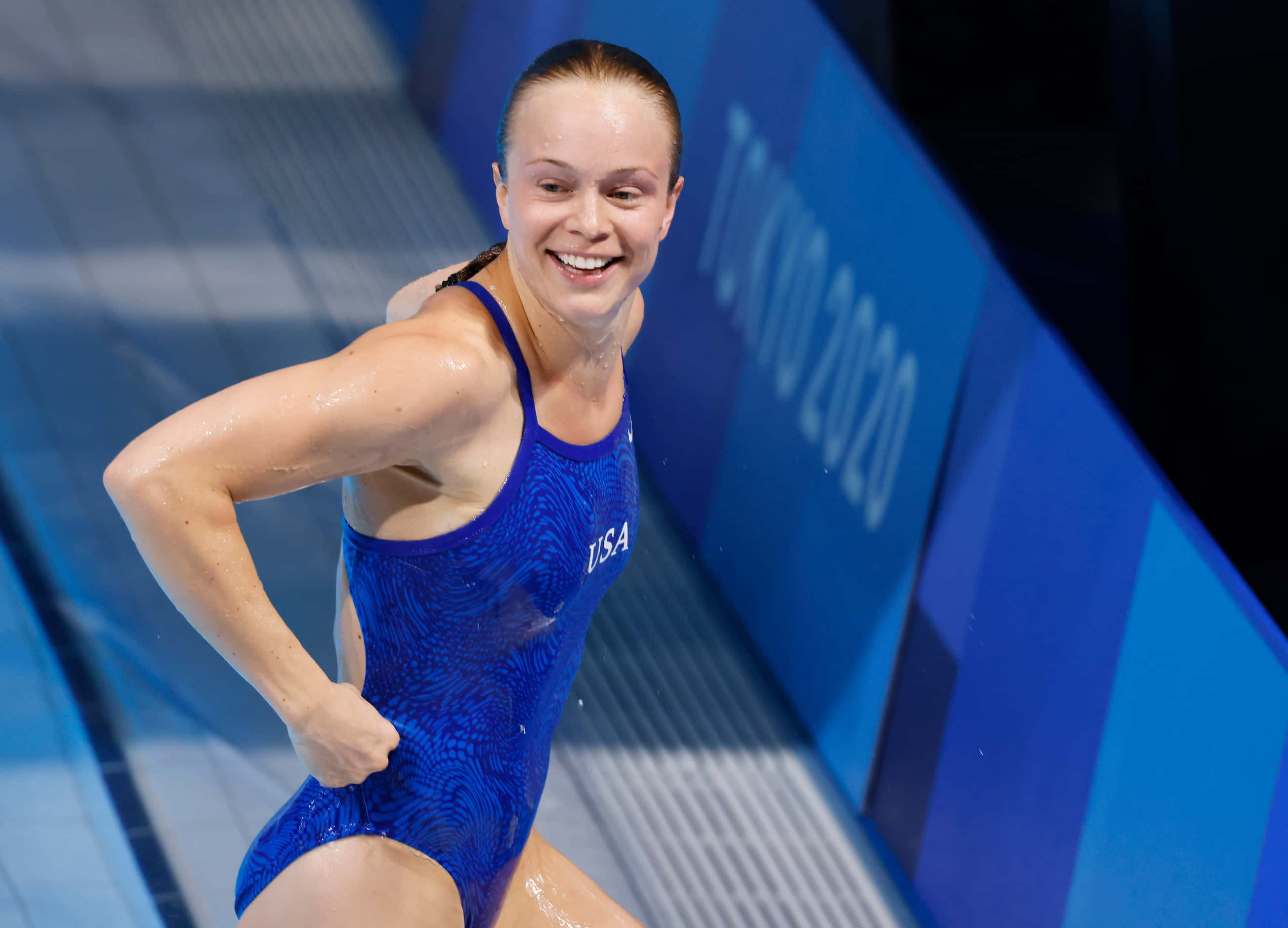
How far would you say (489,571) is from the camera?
5.42 feet

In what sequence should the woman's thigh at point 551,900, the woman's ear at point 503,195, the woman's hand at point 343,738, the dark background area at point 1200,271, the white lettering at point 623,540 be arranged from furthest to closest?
the dark background area at point 1200,271
the woman's thigh at point 551,900
the white lettering at point 623,540
the woman's ear at point 503,195
the woman's hand at point 343,738

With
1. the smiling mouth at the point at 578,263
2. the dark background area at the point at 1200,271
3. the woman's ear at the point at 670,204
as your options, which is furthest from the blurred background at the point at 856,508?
the smiling mouth at the point at 578,263

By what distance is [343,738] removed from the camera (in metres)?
1.61

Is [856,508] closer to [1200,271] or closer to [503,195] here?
[1200,271]

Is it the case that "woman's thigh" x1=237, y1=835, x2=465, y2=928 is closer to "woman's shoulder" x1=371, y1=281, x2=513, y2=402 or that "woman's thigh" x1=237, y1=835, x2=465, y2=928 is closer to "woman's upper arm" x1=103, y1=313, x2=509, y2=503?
"woman's upper arm" x1=103, y1=313, x2=509, y2=503

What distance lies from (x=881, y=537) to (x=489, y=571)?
1.90 metres

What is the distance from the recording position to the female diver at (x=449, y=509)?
1468 mm

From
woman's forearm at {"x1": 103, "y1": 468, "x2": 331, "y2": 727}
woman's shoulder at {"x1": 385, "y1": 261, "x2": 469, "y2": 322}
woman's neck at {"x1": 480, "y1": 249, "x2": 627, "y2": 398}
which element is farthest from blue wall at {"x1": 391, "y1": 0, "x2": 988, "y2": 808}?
woman's forearm at {"x1": 103, "y1": 468, "x2": 331, "y2": 727}

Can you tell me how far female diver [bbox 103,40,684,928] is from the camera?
1468 mm

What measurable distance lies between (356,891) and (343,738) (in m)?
0.22

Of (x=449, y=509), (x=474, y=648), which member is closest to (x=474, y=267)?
(x=449, y=509)

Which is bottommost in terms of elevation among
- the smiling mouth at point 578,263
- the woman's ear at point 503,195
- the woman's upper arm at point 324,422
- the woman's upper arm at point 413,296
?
the woman's upper arm at point 413,296

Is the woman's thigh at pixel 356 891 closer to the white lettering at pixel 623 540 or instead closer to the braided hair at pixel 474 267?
the white lettering at pixel 623 540

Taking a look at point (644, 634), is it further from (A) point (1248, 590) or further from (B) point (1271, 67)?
(B) point (1271, 67)
